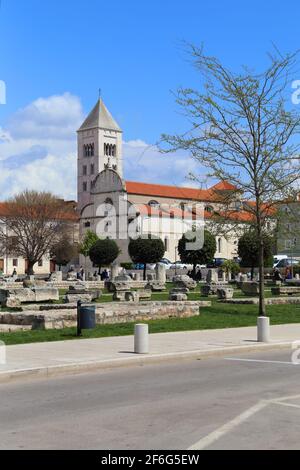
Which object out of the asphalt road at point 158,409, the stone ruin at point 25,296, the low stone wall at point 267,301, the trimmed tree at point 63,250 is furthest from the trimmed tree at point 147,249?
the asphalt road at point 158,409

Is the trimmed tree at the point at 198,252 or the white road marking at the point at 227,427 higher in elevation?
the trimmed tree at the point at 198,252

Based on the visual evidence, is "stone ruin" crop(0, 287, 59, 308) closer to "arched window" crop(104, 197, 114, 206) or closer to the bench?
the bench

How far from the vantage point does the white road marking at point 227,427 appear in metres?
7.00

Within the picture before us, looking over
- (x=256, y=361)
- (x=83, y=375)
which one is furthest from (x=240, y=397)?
(x=256, y=361)

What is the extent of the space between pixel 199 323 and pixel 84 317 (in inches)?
201

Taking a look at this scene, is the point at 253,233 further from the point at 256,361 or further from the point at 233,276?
the point at 233,276

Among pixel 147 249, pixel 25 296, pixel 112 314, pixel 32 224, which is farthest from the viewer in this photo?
pixel 147 249

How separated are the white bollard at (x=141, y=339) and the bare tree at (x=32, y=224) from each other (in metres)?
64.9

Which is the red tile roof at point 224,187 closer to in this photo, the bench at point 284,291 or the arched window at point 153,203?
the bench at point 284,291

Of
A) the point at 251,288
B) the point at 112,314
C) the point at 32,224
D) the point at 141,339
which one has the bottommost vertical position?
the point at 141,339

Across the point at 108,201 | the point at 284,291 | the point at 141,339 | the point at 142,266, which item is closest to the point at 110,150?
the point at 108,201

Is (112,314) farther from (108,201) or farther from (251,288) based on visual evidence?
(108,201)

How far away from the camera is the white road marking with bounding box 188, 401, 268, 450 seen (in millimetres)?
7004

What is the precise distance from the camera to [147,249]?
8312 centimetres
